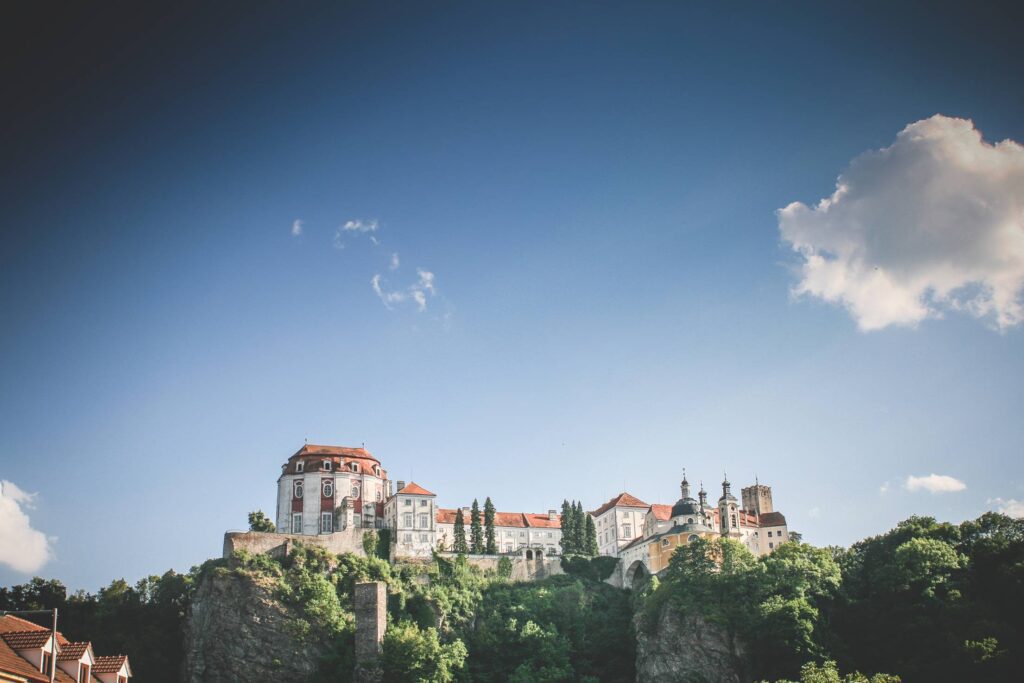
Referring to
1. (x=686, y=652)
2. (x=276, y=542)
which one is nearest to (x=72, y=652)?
(x=276, y=542)

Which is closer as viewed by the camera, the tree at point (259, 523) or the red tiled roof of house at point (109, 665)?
the red tiled roof of house at point (109, 665)

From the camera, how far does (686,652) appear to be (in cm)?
6456

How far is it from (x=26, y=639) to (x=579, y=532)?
203 feet

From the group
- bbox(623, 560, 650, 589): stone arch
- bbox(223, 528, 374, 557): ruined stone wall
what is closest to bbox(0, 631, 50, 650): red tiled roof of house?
bbox(223, 528, 374, 557): ruined stone wall

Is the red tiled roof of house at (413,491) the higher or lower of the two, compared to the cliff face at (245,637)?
higher

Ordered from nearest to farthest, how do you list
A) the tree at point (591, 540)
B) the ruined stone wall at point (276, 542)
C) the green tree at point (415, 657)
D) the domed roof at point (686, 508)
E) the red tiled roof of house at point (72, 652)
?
the red tiled roof of house at point (72, 652) → the green tree at point (415, 657) → the ruined stone wall at point (276, 542) → the domed roof at point (686, 508) → the tree at point (591, 540)

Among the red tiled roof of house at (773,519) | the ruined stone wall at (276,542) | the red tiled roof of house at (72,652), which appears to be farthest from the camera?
the red tiled roof of house at (773,519)

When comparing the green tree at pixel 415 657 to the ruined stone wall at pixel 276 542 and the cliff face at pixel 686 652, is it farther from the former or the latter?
the cliff face at pixel 686 652

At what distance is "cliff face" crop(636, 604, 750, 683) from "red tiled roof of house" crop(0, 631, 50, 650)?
4818cm

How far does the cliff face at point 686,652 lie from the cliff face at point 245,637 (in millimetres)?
24469

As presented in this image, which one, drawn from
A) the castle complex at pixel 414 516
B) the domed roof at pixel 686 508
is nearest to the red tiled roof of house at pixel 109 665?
the castle complex at pixel 414 516

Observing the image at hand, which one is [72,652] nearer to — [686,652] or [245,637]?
[245,637]

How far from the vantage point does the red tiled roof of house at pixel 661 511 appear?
84.0m

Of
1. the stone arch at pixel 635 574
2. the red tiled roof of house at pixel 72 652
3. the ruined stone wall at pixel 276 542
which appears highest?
the ruined stone wall at pixel 276 542
